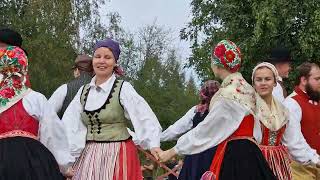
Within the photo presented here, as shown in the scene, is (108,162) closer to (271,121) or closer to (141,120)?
(141,120)

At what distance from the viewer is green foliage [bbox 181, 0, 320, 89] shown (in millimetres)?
16141

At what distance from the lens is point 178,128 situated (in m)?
7.36

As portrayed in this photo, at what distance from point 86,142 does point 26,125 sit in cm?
83

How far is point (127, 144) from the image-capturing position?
5.34 meters

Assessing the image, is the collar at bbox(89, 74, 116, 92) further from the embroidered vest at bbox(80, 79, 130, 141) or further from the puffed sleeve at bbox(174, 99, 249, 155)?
the puffed sleeve at bbox(174, 99, 249, 155)

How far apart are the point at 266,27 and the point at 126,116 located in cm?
1176

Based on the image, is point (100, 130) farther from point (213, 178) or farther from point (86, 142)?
point (213, 178)

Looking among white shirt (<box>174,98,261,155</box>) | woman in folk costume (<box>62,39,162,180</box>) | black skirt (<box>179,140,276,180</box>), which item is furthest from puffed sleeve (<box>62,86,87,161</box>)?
black skirt (<box>179,140,276,180</box>)

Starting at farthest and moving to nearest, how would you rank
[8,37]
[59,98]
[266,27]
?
[266,27] < [59,98] < [8,37]

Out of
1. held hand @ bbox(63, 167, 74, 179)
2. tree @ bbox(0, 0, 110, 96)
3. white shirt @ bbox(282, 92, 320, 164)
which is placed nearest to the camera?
held hand @ bbox(63, 167, 74, 179)

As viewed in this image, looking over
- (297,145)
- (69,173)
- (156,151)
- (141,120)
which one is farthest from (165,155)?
(297,145)

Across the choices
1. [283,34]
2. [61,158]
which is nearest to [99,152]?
[61,158]

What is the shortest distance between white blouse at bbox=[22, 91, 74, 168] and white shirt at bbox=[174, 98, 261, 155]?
3.25 feet

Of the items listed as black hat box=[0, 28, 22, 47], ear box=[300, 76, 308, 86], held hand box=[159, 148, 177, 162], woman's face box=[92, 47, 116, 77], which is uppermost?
black hat box=[0, 28, 22, 47]
